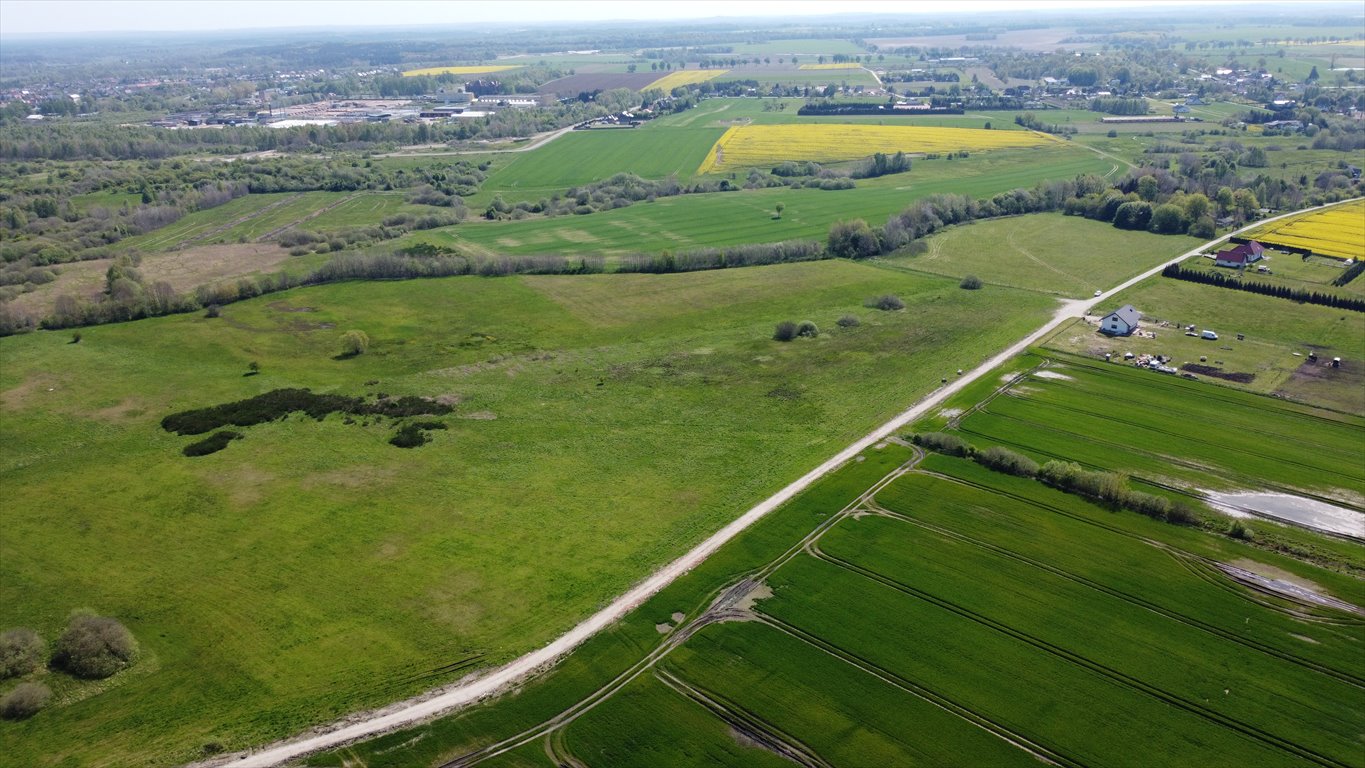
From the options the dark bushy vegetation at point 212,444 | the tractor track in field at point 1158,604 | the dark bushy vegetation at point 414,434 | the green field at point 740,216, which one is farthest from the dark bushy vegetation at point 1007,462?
the green field at point 740,216

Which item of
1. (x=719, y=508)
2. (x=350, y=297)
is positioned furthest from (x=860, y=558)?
(x=350, y=297)

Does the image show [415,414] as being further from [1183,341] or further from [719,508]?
[1183,341]

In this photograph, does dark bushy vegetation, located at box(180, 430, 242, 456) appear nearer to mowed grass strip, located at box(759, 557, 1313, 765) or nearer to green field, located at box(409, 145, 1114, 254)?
mowed grass strip, located at box(759, 557, 1313, 765)

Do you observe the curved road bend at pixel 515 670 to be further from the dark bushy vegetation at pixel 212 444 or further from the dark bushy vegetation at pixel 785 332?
the dark bushy vegetation at pixel 212 444

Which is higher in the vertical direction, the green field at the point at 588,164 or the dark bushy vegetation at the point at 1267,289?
the green field at the point at 588,164

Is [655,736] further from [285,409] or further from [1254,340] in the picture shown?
[1254,340]

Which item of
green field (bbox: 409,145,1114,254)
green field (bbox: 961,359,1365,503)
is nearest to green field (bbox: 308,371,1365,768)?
green field (bbox: 961,359,1365,503)
